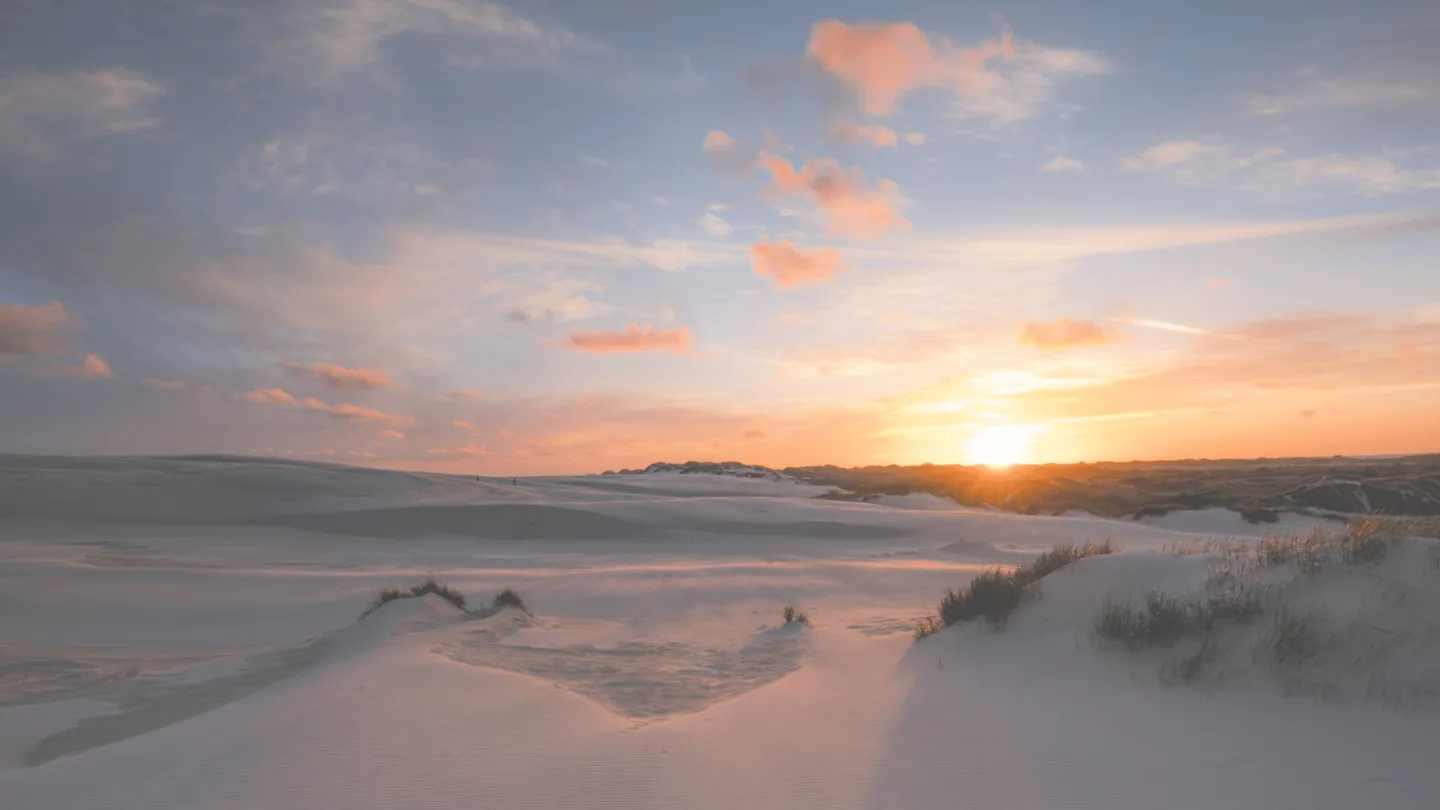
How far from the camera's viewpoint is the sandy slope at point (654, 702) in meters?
3.60

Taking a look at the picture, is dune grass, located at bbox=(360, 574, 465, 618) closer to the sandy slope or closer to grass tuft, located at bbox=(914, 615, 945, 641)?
the sandy slope

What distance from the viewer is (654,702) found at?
531 cm

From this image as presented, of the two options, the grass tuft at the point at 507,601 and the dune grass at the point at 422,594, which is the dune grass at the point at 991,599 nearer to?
the grass tuft at the point at 507,601

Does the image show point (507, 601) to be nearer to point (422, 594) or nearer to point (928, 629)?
point (422, 594)

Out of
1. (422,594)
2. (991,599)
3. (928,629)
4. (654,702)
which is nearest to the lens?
(654,702)

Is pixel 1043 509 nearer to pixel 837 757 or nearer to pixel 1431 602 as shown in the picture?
pixel 1431 602

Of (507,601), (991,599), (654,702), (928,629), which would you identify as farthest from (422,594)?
(991,599)

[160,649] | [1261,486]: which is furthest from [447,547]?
[1261,486]

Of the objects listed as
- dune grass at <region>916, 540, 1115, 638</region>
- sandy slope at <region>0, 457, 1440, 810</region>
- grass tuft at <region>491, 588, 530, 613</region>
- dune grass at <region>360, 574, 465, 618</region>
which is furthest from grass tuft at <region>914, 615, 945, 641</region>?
dune grass at <region>360, 574, 465, 618</region>

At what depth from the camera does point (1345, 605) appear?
16.2 feet

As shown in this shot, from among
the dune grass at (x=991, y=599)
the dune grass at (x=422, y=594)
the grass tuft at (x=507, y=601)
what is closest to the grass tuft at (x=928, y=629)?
the dune grass at (x=991, y=599)

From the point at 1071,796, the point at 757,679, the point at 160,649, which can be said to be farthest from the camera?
the point at 160,649

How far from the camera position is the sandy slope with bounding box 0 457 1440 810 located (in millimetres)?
3604

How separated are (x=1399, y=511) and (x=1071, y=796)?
97.8 feet
